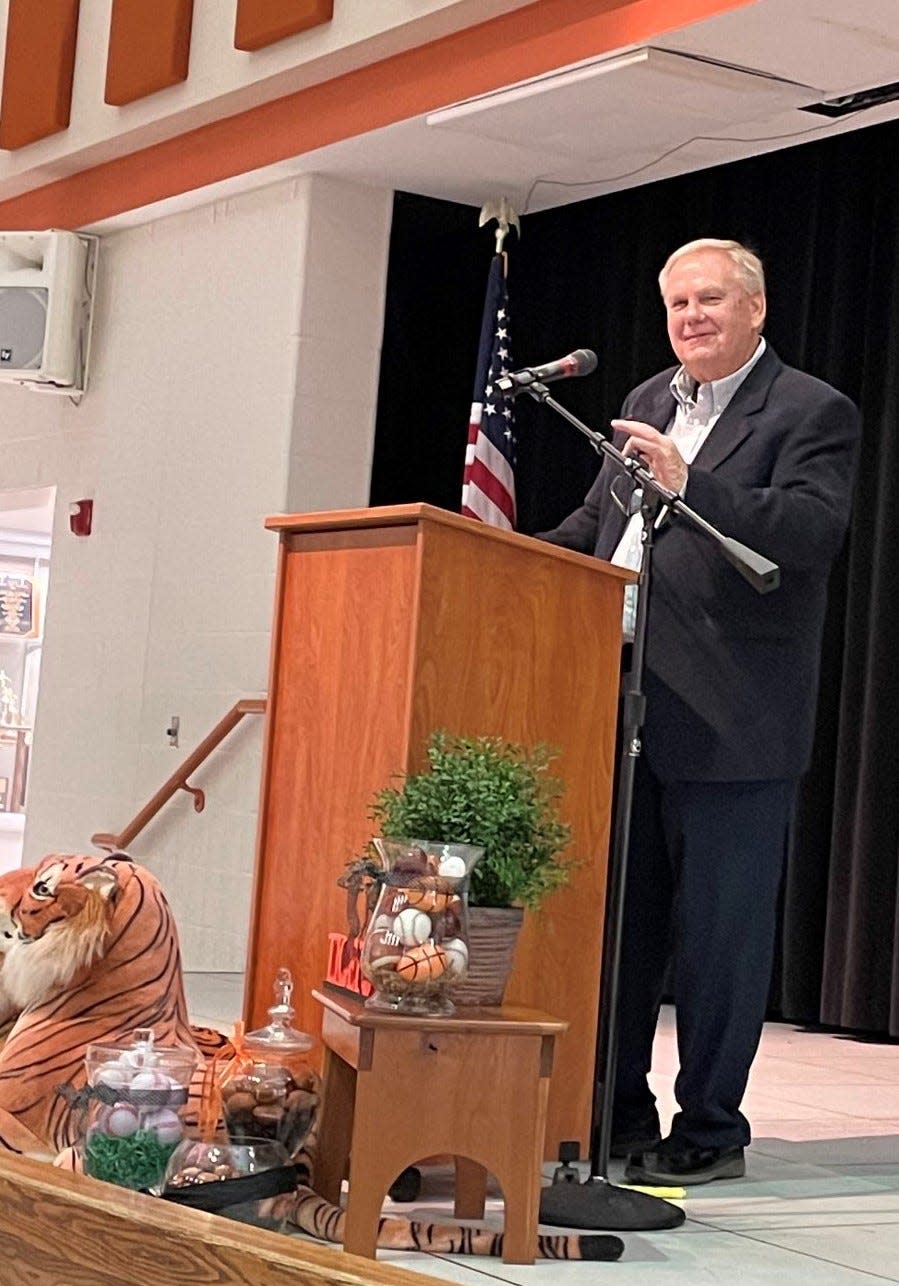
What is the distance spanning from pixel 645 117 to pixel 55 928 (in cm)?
337

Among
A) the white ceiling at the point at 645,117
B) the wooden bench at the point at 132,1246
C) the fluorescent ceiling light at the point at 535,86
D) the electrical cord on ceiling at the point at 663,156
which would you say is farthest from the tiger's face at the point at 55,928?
the electrical cord on ceiling at the point at 663,156

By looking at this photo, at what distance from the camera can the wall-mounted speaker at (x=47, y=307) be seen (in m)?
7.12

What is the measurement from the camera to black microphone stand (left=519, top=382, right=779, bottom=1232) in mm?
2785

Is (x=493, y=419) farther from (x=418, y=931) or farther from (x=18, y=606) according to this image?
(x=18, y=606)

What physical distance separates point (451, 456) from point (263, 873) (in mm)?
3581

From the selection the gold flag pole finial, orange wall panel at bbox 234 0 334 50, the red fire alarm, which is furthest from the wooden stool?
the red fire alarm

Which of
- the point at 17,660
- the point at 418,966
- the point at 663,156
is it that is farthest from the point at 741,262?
the point at 17,660

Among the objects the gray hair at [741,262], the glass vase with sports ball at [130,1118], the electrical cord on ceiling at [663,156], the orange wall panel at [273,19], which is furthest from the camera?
the orange wall panel at [273,19]

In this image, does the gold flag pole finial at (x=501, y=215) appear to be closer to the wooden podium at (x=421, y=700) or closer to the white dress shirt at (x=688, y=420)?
the white dress shirt at (x=688, y=420)

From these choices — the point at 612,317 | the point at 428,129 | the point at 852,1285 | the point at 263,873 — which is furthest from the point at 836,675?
the point at 852,1285

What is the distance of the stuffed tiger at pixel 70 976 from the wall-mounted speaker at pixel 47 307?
14.8 feet

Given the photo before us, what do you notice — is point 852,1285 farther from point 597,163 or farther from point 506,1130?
point 597,163

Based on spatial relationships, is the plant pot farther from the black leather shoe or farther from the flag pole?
the flag pole

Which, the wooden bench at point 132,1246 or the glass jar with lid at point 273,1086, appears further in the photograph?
the glass jar with lid at point 273,1086
